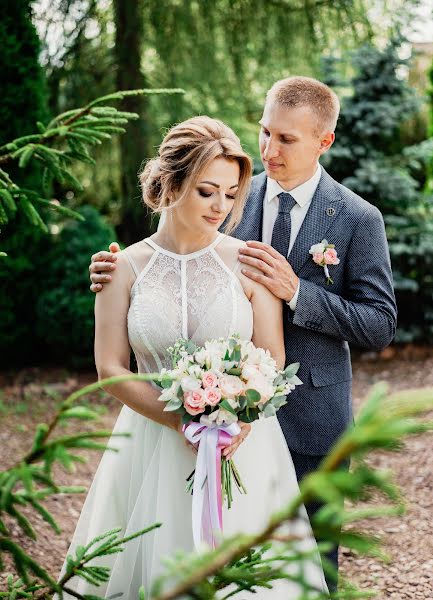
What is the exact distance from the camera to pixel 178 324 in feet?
8.88

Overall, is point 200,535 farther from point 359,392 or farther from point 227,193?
point 359,392

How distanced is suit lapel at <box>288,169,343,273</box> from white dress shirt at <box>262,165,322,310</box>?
31 mm

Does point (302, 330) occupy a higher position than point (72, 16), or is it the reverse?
point (72, 16)

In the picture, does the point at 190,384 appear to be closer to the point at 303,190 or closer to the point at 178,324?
the point at 178,324

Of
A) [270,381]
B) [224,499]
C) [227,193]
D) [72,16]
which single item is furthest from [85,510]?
[72,16]

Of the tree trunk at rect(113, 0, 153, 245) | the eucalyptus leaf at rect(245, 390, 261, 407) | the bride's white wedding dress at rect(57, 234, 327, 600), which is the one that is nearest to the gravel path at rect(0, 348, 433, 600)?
the eucalyptus leaf at rect(245, 390, 261, 407)

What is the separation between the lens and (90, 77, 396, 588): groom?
3.03m

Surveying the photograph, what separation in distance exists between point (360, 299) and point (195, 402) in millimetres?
1057

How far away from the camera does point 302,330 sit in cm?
316

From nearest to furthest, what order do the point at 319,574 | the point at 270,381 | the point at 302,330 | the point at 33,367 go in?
the point at 270,381 → the point at 319,574 → the point at 302,330 → the point at 33,367

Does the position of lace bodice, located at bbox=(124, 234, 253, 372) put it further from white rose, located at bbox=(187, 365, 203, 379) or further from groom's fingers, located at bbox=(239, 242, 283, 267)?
white rose, located at bbox=(187, 365, 203, 379)

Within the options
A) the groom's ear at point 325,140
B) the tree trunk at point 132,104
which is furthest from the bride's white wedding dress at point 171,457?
the tree trunk at point 132,104

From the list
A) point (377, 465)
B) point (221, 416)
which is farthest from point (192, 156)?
point (377, 465)

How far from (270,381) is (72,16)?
7.07 metres
